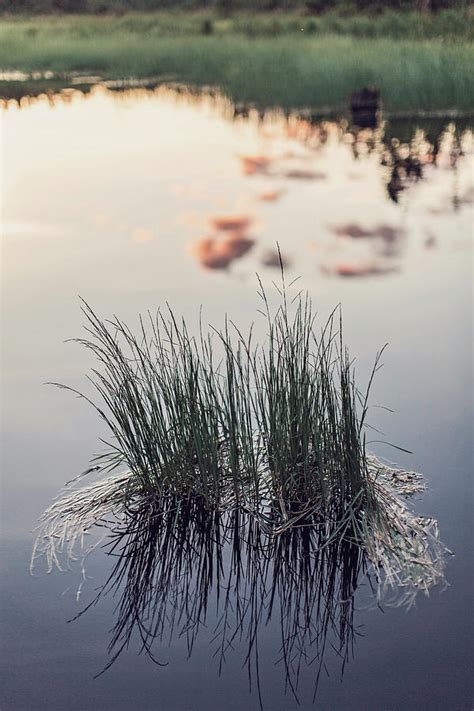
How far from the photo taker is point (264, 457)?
11.0 ft

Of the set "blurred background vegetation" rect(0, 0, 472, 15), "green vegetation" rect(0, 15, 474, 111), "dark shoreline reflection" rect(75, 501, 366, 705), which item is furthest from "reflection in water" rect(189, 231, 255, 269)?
"blurred background vegetation" rect(0, 0, 472, 15)

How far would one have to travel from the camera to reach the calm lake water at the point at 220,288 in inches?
104

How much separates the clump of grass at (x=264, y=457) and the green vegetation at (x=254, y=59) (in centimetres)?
871

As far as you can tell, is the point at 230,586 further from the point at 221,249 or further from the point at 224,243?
the point at 224,243

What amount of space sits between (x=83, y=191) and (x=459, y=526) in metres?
6.53

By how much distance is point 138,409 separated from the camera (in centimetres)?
330

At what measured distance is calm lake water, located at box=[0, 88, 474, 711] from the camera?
8.68ft

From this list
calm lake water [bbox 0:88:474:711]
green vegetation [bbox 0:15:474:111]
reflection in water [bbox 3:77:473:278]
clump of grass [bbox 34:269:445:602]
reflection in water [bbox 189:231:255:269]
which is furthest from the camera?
green vegetation [bbox 0:15:474:111]

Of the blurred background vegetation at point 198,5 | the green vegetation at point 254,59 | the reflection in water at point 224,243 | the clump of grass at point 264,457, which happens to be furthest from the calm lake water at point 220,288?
the blurred background vegetation at point 198,5

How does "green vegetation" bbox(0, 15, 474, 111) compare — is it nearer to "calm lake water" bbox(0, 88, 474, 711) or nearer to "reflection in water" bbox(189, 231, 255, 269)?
"calm lake water" bbox(0, 88, 474, 711)

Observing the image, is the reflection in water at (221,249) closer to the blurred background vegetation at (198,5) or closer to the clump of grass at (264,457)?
the clump of grass at (264,457)

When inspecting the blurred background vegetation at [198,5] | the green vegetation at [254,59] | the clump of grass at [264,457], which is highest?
A: the blurred background vegetation at [198,5]

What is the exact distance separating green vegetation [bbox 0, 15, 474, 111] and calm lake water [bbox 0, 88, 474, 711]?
518 millimetres

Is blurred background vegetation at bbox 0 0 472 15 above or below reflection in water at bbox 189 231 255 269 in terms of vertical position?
above
